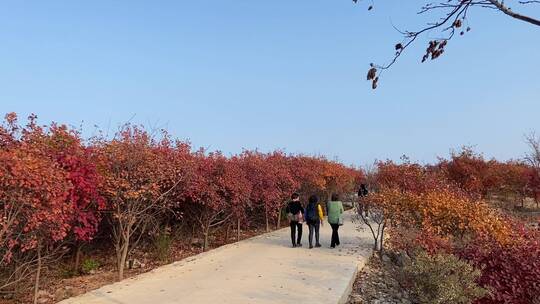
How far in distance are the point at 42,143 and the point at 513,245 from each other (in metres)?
8.14

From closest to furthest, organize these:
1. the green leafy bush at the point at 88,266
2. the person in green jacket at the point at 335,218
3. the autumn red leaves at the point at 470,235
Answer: the autumn red leaves at the point at 470,235, the green leafy bush at the point at 88,266, the person in green jacket at the point at 335,218

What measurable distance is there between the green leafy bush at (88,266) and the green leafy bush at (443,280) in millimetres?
6900

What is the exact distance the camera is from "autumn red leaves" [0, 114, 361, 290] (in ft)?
22.9

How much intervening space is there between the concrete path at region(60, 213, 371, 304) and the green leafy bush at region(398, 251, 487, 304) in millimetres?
1225

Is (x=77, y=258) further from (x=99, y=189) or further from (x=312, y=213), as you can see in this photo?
(x=312, y=213)

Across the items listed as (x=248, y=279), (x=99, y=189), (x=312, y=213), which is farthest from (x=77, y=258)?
(x=312, y=213)

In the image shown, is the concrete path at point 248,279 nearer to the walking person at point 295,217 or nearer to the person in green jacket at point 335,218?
the person in green jacket at point 335,218

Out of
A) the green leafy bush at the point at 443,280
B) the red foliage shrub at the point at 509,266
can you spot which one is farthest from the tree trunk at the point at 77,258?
the red foliage shrub at the point at 509,266

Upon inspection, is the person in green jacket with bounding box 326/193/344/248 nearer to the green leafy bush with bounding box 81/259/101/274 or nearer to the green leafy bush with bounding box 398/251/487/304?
the green leafy bush with bounding box 398/251/487/304

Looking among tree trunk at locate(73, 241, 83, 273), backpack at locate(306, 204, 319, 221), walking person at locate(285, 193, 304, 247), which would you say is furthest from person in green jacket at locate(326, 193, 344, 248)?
tree trunk at locate(73, 241, 83, 273)

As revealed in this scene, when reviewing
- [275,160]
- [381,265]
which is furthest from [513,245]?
[275,160]

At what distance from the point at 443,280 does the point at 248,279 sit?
138 inches

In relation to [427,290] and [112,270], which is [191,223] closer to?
[112,270]

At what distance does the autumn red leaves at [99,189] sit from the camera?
22.9ft
